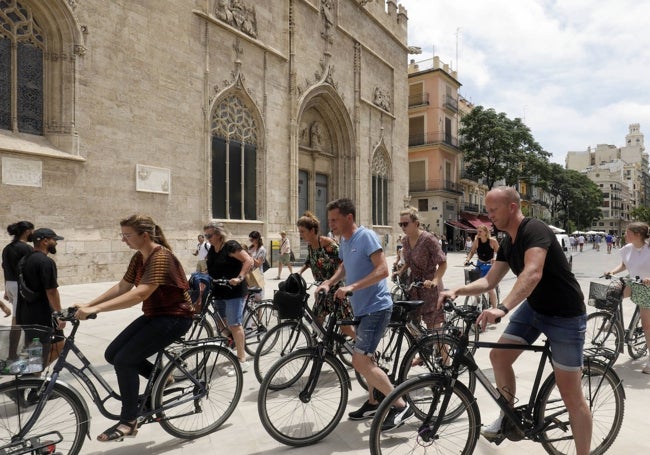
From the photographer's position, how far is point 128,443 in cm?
357

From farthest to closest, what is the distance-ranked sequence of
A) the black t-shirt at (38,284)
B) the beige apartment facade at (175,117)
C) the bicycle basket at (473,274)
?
the beige apartment facade at (175,117)
the bicycle basket at (473,274)
the black t-shirt at (38,284)

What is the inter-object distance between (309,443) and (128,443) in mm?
1389

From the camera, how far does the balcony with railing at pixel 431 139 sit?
38.3 m

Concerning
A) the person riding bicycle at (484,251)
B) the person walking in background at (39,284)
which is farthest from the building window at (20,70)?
the person riding bicycle at (484,251)

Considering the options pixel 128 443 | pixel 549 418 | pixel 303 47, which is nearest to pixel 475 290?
pixel 549 418

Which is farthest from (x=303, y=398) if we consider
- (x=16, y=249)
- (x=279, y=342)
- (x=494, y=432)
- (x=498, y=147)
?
(x=498, y=147)

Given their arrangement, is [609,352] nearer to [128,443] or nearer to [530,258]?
[530,258]

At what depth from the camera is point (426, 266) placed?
16.7 ft

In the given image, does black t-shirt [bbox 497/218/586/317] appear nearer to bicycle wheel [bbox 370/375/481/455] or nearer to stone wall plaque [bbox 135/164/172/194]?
bicycle wheel [bbox 370/375/481/455]

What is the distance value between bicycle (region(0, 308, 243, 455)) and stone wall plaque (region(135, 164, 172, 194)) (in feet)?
37.0

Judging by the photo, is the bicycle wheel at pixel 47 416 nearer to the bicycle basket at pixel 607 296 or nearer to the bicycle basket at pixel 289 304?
the bicycle basket at pixel 289 304

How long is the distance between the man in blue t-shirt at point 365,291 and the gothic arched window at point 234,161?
44.6 feet

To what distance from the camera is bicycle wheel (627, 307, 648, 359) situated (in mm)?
5723

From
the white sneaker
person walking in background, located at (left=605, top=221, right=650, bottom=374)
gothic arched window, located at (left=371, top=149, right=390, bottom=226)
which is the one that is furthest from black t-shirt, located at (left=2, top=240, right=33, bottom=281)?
gothic arched window, located at (left=371, top=149, right=390, bottom=226)
